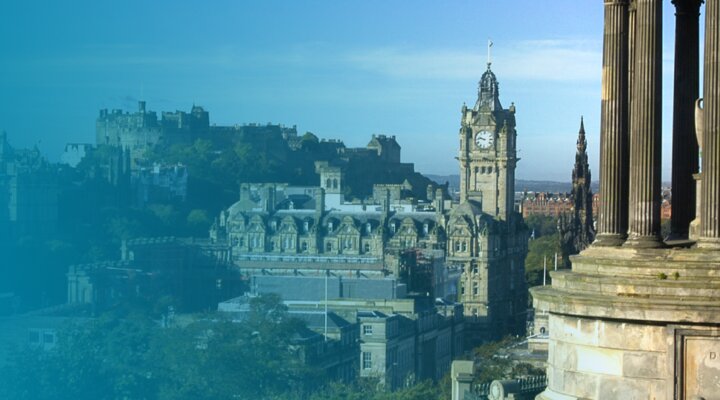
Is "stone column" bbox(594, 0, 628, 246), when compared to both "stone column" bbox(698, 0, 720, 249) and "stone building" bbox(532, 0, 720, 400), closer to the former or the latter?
"stone building" bbox(532, 0, 720, 400)

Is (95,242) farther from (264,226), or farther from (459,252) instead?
(459,252)

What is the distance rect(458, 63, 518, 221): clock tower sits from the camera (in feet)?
611

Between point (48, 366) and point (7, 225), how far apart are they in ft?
165

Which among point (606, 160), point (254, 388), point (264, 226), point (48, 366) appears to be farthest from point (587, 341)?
point (264, 226)

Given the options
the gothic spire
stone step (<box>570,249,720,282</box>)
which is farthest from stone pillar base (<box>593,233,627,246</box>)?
the gothic spire

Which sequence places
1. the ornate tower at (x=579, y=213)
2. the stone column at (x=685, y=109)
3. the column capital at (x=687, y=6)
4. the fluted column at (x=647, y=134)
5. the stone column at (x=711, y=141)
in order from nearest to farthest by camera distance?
1. the stone column at (x=711, y=141)
2. the fluted column at (x=647, y=134)
3. the column capital at (x=687, y=6)
4. the stone column at (x=685, y=109)
5. the ornate tower at (x=579, y=213)

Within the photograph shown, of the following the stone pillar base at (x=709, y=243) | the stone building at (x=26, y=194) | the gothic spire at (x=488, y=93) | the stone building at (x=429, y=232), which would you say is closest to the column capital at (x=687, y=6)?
the stone pillar base at (x=709, y=243)

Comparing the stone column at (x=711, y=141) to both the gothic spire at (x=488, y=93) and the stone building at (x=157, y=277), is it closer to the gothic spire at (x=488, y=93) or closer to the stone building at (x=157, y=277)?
the stone building at (x=157, y=277)

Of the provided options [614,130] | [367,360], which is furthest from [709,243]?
[367,360]

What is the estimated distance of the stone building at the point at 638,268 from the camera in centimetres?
1855

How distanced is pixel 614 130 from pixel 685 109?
1503 mm

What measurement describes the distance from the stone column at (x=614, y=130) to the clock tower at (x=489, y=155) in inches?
6469

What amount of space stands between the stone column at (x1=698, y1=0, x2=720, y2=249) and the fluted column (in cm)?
52

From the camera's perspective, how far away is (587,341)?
764 inches
